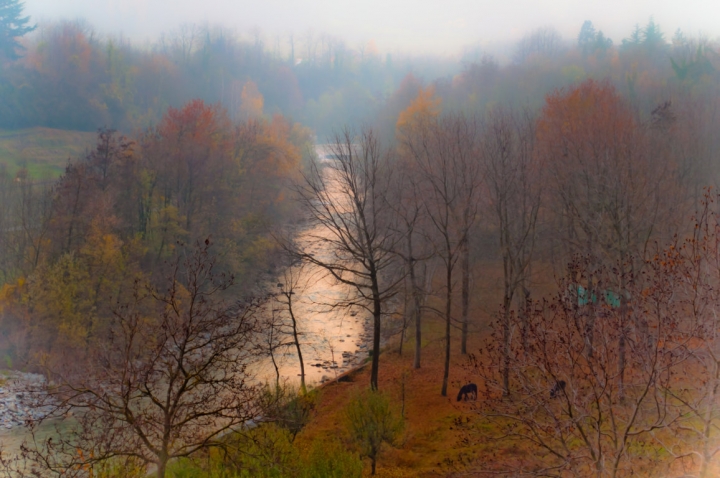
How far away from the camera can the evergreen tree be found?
4966cm

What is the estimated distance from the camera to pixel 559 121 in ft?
95.5

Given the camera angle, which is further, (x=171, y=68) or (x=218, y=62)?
(x=218, y=62)

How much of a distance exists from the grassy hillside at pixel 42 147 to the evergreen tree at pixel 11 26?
748 centimetres

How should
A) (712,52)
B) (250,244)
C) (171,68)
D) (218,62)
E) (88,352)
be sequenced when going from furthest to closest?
(218,62) → (171,68) → (712,52) → (250,244) → (88,352)

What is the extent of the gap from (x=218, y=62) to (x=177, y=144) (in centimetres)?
4936

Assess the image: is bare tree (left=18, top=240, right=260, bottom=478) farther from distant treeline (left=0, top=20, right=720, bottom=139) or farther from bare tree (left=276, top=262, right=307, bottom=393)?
distant treeline (left=0, top=20, right=720, bottom=139)

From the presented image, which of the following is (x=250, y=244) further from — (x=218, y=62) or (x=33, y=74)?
(x=218, y=62)

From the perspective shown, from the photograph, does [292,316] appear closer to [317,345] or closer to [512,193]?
[317,345]

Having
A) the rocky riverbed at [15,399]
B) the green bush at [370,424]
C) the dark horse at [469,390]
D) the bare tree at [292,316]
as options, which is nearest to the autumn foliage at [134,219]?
the rocky riverbed at [15,399]

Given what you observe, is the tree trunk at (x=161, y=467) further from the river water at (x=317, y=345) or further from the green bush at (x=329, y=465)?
the river water at (x=317, y=345)

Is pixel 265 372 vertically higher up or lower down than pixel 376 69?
lower down

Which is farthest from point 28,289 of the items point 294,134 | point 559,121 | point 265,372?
point 294,134

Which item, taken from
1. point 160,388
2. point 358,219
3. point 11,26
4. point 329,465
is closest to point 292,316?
point 358,219

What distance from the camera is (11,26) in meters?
50.9
